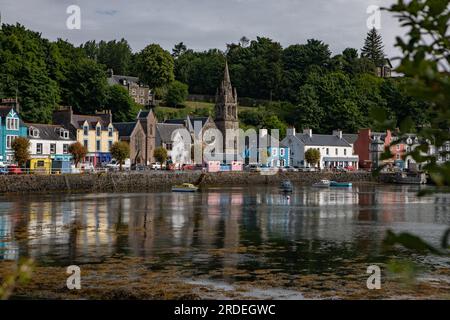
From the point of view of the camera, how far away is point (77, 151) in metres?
90.5

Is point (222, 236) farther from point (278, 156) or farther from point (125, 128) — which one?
point (278, 156)

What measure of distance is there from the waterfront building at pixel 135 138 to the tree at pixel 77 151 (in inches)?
590

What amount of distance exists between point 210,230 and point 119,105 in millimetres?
89295

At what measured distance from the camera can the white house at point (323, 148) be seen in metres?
131

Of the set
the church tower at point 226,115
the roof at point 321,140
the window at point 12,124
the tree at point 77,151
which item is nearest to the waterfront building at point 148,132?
the tree at point 77,151

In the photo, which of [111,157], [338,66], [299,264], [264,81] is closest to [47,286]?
[299,264]

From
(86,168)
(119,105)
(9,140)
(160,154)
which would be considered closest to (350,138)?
(119,105)

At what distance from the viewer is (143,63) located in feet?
507

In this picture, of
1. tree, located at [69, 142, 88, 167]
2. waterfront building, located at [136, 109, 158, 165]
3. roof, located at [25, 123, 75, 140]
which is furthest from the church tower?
tree, located at [69, 142, 88, 167]

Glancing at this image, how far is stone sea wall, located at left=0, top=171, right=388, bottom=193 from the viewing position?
7425 centimetres

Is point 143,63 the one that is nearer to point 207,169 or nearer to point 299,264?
point 207,169

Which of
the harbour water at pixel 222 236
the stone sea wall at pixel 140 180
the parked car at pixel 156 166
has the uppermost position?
the parked car at pixel 156 166

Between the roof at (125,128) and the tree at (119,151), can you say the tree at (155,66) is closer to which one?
the roof at (125,128)
